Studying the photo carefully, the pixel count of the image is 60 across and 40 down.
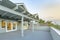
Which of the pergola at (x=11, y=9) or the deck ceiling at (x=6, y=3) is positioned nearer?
the pergola at (x=11, y=9)

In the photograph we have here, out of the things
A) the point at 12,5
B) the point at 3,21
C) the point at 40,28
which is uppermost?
the point at 12,5

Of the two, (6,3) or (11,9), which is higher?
(6,3)

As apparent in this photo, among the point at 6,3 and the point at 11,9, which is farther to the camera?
the point at 6,3

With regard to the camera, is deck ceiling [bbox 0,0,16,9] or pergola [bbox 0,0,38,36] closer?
pergola [bbox 0,0,38,36]

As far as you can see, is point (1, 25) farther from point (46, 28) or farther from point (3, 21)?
point (46, 28)

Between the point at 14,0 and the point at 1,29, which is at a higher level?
the point at 14,0

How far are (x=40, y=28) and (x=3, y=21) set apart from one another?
11410mm

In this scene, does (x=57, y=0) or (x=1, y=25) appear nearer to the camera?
(x=57, y=0)

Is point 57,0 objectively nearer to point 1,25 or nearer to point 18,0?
point 18,0

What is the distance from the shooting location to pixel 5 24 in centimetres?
1917

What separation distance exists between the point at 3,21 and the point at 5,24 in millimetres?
753

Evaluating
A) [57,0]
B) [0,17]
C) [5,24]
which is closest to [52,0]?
[57,0]

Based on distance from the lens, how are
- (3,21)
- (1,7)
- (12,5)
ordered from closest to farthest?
(1,7) < (12,5) < (3,21)

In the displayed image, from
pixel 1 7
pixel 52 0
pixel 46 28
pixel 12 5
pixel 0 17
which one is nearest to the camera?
pixel 1 7
